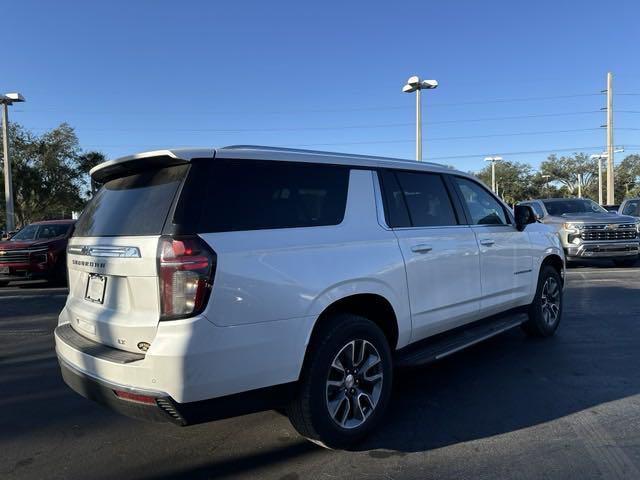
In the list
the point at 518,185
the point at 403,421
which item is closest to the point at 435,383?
the point at 403,421

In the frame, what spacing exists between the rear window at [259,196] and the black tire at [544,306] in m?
3.32

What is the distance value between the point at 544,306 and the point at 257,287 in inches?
171

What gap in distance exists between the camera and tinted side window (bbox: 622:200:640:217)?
15.7 m

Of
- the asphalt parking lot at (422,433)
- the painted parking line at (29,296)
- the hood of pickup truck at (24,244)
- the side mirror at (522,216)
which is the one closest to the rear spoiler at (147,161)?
the asphalt parking lot at (422,433)

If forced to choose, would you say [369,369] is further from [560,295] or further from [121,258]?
[560,295]

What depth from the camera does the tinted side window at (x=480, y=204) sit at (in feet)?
16.2

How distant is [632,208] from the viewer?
16.0 m

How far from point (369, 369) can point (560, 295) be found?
145 inches

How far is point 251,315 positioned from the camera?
9.37 ft

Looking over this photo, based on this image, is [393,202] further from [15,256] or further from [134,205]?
[15,256]

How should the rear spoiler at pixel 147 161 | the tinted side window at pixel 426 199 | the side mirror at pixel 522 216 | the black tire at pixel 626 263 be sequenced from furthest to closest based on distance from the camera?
the black tire at pixel 626 263
the side mirror at pixel 522 216
the tinted side window at pixel 426 199
the rear spoiler at pixel 147 161

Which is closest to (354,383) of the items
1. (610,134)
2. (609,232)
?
(609,232)

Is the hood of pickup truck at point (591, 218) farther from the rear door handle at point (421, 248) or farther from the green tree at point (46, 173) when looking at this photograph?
the green tree at point (46, 173)

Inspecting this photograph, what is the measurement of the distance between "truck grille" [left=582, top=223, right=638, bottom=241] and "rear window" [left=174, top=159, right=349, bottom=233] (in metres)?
10.5
